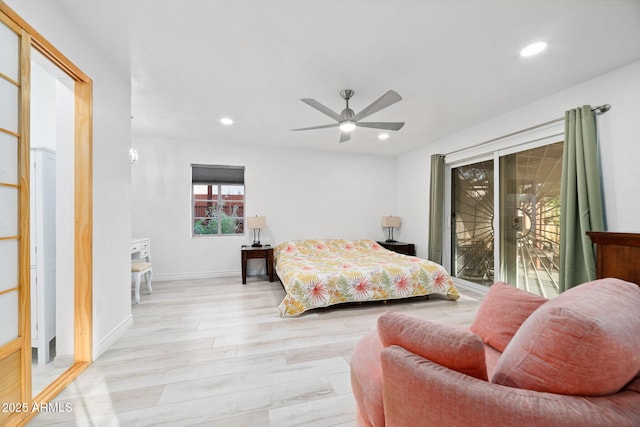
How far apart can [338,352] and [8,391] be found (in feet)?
6.39

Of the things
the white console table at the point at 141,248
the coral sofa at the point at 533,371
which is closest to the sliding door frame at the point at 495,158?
the coral sofa at the point at 533,371

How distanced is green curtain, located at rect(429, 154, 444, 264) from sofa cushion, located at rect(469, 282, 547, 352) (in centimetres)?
281

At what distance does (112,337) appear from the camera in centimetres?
217

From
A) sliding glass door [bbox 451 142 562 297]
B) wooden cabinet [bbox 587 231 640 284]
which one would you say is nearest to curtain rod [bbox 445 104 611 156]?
sliding glass door [bbox 451 142 562 297]

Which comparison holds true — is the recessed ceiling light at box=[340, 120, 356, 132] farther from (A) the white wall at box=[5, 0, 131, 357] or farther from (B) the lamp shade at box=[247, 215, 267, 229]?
(B) the lamp shade at box=[247, 215, 267, 229]

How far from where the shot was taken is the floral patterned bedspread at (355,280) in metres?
2.86

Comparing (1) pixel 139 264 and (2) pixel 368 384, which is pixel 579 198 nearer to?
(2) pixel 368 384

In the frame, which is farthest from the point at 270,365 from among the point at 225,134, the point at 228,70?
the point at 225,134

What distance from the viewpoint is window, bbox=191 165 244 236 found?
462cm

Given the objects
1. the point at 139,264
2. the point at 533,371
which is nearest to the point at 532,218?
the point at 533,371

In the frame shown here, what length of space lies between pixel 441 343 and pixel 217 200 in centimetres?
459

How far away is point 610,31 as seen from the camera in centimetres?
182

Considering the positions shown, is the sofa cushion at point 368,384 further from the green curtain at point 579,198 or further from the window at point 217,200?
the window at point 217,200

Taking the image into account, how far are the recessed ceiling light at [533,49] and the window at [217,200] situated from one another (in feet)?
13.7
